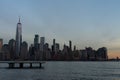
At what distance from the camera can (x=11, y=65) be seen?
17088 cm

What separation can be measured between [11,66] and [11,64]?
1441 millimetres

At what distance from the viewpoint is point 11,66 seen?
170 meters

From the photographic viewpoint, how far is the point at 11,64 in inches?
6713

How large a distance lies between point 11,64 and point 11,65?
75cm
